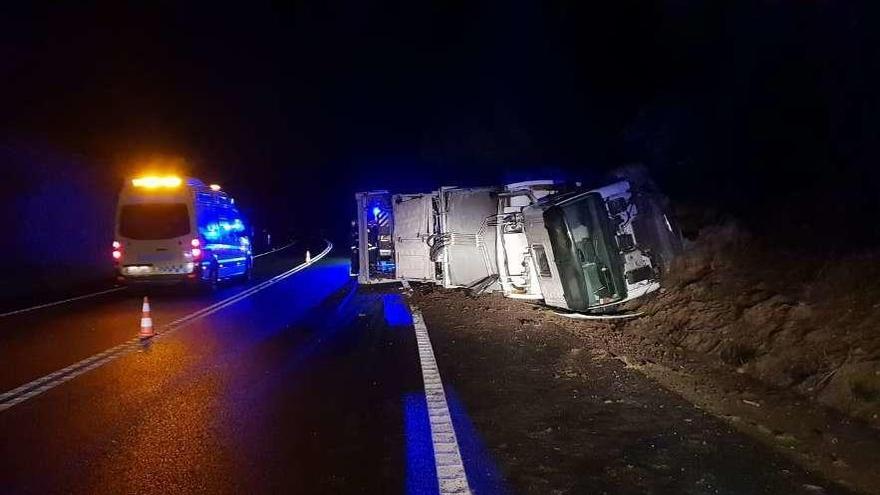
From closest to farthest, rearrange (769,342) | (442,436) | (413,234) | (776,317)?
(442,436), (769,342), (776,317), (413,234)

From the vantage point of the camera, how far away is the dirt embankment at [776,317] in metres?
6.32

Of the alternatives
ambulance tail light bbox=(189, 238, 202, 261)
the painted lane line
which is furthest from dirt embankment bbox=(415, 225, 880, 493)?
the painted lane line

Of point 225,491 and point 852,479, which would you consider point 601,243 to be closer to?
point 852,479

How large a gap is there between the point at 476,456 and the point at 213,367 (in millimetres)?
4431

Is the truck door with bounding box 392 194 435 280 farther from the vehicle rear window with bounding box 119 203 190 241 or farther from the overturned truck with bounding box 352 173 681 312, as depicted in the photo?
the vehicle rear window with bounding box 119 203 190 241

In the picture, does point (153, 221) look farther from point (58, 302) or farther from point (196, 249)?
point (58, 302)

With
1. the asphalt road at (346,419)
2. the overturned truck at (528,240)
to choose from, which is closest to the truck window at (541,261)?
the overturned truck at (528,240)

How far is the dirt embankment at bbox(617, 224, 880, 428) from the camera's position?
632cm

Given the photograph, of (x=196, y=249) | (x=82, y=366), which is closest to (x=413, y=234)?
(x=196, y=249)

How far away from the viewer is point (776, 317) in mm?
7883

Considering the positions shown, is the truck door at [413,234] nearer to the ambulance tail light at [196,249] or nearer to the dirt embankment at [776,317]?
the ambulance tail light at [196,249]

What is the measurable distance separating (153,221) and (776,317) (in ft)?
41.9

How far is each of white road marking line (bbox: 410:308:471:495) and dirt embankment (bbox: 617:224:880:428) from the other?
2.96 meters

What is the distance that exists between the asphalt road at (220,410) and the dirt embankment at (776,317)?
358cm
